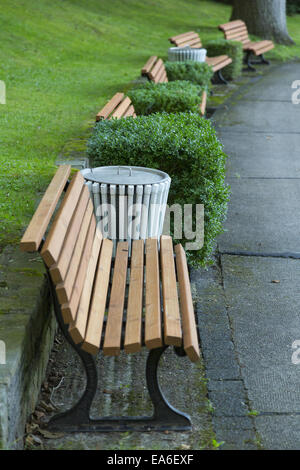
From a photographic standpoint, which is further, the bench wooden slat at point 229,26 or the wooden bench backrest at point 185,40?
the bench wooden slat at point 229,26

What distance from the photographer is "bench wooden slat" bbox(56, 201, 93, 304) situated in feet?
10.9

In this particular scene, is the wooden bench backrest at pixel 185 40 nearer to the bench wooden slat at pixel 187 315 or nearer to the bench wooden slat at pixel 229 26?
the bench wooden slat at pixel 229 26

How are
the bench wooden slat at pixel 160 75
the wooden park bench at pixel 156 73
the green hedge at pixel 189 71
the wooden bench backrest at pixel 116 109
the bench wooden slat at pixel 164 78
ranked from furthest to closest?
1. the green hedge at pixel 189 71
2. the bench wooden slat at pixel 164 78
3. the bench wooden slat at pixel 160 75
4. the wooden park bench at pixel 156 73
5. the wooden bench backrest at pixel 116 109

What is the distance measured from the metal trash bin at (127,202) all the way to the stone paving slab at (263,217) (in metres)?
1.37

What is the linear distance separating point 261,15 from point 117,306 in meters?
15.6

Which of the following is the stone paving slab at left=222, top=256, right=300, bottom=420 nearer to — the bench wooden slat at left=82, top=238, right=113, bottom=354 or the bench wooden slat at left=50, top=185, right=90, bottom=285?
the bench wooden slat at left=82, top=238, right=113, bottom=354

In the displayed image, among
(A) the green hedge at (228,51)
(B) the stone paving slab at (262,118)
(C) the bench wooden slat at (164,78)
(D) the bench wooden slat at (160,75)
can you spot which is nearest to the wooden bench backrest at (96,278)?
(D) the bench wooden slat at (160,75)

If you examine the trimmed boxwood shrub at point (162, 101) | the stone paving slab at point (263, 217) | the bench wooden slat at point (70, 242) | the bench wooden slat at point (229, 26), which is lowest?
the bench wooden slat at point (229, 26)

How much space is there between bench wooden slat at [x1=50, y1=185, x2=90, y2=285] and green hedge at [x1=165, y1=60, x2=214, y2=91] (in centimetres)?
672

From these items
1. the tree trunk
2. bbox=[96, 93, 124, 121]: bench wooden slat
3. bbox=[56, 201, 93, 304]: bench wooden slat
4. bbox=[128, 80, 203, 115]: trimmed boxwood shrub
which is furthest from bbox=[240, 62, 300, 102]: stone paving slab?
bbox=[56, 201, 93, 304]: bench wooden slat

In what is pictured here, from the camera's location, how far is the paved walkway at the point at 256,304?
379cm

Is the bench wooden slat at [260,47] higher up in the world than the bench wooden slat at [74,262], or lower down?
lower down
